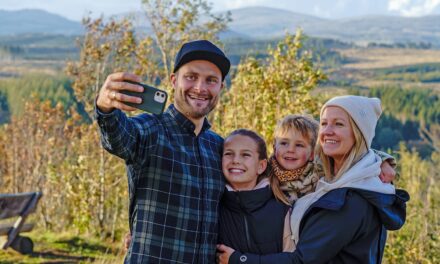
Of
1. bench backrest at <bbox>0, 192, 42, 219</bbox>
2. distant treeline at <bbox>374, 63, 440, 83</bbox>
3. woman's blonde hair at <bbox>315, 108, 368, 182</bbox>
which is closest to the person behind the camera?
woman's blonde hair at <bbox>315, 108, 368, 182</bbox>

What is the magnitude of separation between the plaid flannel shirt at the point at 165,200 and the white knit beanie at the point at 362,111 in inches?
32.5

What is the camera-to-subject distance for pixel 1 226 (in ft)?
30.4

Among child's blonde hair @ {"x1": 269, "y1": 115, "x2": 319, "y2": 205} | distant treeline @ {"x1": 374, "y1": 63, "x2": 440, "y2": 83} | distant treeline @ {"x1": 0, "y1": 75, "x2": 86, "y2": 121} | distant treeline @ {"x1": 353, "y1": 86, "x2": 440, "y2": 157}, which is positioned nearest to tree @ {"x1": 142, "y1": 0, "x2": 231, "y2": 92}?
child's blonde hair @ {"x1": 269, "y1": 115, "x2": 319, "y2": 205}

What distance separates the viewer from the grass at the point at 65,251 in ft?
30.5

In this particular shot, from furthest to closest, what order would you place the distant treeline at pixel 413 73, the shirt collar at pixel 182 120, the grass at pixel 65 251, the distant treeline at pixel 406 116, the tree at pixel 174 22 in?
→ the distant treeline at pixel 413 73, the distant treeline at pixel 406 116, the tree at pixel 174 22, the grass at pixel 65 251, the shirt collar at pixel 182 120

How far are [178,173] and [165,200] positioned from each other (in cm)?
15

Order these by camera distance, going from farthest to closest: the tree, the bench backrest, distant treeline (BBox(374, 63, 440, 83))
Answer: distant treeline (BBox(374, 63, 440, 83)) < the tree < the bench backrest

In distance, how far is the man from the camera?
3018 mm

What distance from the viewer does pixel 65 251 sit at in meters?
10.3

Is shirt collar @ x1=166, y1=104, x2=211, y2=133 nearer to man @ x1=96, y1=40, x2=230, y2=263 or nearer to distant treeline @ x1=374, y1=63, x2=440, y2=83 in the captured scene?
man @ x1=96, y1=40, x2=230, y2=263

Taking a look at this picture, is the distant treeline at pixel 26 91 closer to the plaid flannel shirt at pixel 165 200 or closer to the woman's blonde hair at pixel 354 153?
the plaid flannel shirt at pixel 165 200

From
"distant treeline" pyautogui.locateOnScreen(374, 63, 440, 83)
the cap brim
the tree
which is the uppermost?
"distant treeline" pyautogui.locateOnScreen(374, 63, 440, 83)

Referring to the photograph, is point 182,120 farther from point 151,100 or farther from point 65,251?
point 65,251

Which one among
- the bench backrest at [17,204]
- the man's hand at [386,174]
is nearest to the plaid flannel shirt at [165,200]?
the man's hand at [386,174]
